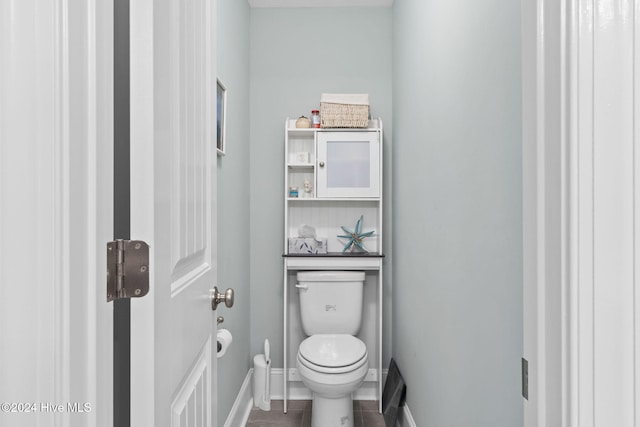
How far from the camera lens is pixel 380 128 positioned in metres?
2.37

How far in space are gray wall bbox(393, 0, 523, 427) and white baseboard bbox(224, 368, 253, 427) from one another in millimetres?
916

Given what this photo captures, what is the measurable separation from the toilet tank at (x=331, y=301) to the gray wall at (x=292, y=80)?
30cm

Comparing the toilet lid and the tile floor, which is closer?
the toilet lid

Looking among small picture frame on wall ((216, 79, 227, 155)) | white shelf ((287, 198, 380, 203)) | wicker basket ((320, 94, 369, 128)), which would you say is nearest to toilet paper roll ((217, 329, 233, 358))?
small picture frame on wall ((216, 79, 227, 155))

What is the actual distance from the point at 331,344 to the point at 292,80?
169 cm

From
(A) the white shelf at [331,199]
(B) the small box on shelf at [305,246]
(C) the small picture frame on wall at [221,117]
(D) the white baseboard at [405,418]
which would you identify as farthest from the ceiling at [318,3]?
(D) the white baseboard at [405,418]

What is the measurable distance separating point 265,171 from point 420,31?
1.28 m

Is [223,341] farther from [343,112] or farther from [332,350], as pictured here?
[343,112]

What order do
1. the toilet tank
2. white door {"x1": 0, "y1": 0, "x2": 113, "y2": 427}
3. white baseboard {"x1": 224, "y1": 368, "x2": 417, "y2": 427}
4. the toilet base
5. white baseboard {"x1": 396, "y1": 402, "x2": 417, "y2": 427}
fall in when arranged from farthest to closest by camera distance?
the toilet tank → white baseboard {"x1": 224, "y1": 368, "x2": 417, "y2": 427} → the toilet base → white baseboard {"x1": 396, "y1": 402, "x2": 417, "y2": 427} → white door {"x1": 0, "y1": 0, "x2": 113, "y2": 427}

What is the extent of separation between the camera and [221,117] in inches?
71.0

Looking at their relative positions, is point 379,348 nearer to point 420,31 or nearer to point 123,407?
point 420,31

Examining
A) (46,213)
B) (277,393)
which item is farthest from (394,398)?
(46,213)

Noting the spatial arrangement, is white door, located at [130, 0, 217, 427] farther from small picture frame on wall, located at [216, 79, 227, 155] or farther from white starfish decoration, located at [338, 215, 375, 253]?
white starfish decoration, located at [338, 215, 375, 253]

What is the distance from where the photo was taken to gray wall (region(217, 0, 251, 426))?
5.99 ft
